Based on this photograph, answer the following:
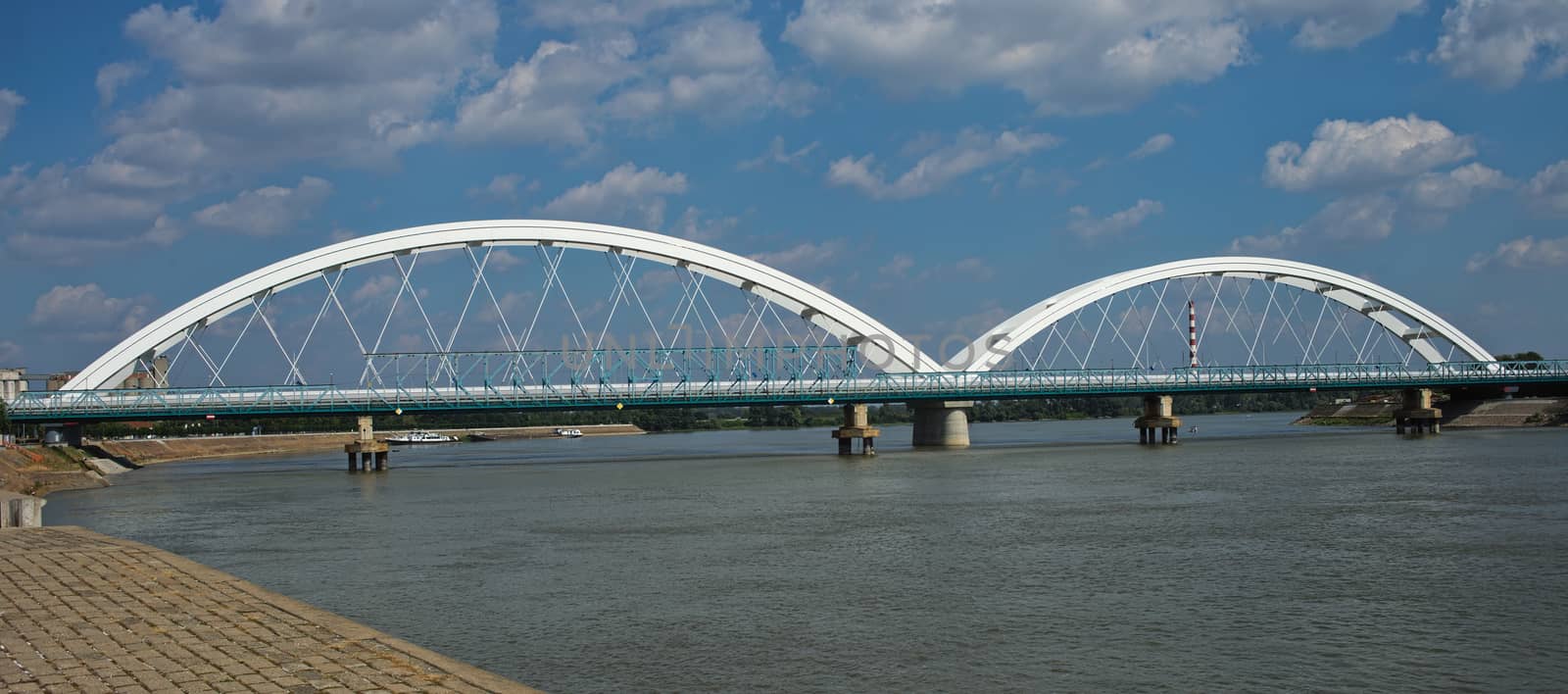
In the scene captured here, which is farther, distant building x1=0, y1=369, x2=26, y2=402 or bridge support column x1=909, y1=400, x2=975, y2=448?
bridge support column x1=909, y1=400, x2=975, y2=448

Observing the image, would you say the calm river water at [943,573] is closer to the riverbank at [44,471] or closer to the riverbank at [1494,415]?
the riverbank at [44,471]

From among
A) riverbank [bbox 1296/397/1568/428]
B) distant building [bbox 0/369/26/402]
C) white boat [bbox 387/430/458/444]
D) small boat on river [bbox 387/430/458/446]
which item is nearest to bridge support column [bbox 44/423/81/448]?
distant building [bbox 0/369/26/402]

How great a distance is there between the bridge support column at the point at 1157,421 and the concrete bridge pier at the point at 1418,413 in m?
16.4

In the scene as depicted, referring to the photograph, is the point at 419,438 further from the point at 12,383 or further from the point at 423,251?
the point at 423,251

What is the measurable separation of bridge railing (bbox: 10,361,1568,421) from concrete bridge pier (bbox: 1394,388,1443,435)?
831 mm

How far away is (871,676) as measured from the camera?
14594 millimetres

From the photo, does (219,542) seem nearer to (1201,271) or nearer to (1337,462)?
(1337,462)

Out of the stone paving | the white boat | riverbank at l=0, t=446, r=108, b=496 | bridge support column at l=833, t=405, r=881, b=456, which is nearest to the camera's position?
the stone paving

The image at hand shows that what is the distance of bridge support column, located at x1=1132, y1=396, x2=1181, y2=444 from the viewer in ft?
242

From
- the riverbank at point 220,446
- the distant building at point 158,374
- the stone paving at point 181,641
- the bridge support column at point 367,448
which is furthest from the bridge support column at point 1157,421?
the stone paving at point 181,641

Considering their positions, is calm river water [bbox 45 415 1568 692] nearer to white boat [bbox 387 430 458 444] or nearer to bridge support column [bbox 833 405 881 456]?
bridge support column [bbox 833 405 881 456]

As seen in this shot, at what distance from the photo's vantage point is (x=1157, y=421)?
7375cm

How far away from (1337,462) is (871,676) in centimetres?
4070

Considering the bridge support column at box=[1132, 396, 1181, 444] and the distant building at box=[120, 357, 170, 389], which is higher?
the distant building at box=[120, 357, 170, 389]
